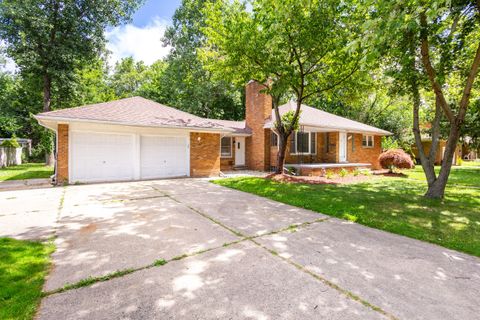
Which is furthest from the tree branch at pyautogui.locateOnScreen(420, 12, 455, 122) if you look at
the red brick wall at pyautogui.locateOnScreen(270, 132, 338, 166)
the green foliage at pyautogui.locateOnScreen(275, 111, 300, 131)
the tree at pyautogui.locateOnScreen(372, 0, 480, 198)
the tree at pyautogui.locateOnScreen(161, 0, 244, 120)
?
the tree at pyautogui.locateOnScreen(161, 0, 244, 120)

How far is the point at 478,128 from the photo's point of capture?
A: 16.3 m

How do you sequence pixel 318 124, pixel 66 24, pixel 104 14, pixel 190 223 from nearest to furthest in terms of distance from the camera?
pixel 190 223, pixel 318 124, pixel 66 24, pixel 104 14

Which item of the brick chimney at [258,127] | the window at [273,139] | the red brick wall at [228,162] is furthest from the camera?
the red brick wall at [228,162]

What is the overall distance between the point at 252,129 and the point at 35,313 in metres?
14.8

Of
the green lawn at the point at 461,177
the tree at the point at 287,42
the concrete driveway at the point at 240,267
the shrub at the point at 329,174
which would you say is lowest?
the concrete driveway at the point at 240,267

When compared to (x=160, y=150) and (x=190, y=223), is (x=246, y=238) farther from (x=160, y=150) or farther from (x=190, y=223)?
(x=160, y=150)

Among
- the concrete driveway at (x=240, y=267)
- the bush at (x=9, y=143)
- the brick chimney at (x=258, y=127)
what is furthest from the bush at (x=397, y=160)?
the bush at (x=9, y=143)

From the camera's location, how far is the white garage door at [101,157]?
978cm

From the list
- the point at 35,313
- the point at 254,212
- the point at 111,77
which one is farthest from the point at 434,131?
the point at 111,77

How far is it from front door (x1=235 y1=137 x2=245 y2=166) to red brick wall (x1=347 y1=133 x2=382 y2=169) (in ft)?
25.1

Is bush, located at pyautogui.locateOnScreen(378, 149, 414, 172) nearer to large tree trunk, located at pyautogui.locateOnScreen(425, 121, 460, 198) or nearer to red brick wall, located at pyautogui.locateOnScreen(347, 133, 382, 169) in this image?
red brick wall, located at pyautogui.locateOnScreen(347, 133, 382, 169)

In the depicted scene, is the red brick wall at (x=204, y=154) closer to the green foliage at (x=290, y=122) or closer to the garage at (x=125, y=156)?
the garage at (x=125, y=156)

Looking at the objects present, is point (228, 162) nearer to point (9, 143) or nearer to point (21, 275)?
point (21, 275)

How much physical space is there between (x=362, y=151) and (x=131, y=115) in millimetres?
16211
